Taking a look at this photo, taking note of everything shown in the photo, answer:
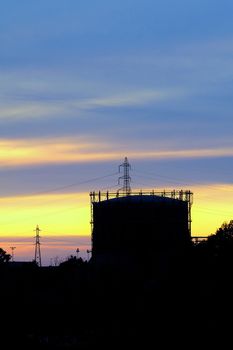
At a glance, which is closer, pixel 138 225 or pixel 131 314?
pixel 131 314

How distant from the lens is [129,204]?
131000mm

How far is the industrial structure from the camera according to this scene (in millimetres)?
131000

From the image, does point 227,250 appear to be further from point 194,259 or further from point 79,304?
point 79,304

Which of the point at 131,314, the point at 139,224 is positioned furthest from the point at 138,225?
the point at 131,314

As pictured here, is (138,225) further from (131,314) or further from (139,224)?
(131,314)

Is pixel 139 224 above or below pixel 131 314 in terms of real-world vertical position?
above

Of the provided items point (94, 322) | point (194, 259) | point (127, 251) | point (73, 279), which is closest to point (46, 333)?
point (94, 322)

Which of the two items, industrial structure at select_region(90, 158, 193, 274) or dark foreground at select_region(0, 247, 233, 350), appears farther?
industrial structure at select_region(90, 158, 193, 274)

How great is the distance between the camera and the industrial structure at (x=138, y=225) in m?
131

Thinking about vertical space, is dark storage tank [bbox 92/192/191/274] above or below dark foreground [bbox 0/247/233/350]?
above

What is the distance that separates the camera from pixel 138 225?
13262 cm

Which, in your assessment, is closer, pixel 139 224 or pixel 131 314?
pixel 131 314

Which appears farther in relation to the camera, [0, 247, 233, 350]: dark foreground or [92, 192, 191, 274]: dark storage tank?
[92, 192, 191, 274]: dark storage tank

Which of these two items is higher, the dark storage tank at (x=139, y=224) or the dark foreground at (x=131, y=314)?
the dark storage tank at (x=139, y=224)
